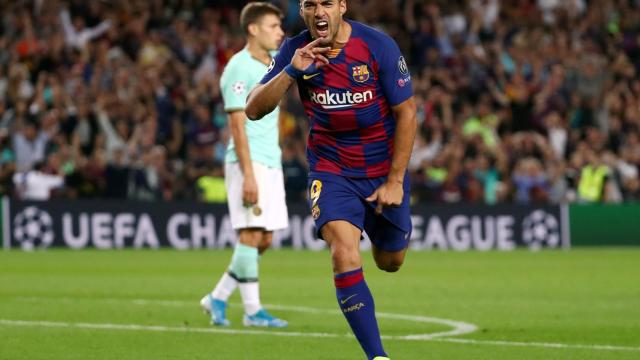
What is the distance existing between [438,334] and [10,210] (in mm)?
13880

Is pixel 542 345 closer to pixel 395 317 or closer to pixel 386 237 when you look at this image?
pixel 386 237

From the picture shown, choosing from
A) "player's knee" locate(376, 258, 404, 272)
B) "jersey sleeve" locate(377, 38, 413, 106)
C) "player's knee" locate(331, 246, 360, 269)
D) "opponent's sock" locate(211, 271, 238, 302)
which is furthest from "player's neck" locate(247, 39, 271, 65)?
"player's knee" locate(331, 246, 360, 269)

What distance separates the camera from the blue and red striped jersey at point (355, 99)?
756cm

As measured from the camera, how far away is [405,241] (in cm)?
803

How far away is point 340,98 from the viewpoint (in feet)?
25.0

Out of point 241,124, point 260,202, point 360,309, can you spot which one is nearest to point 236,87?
point 241,124

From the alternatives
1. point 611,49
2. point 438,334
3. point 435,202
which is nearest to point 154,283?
point 438,334

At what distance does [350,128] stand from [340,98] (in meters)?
0.22

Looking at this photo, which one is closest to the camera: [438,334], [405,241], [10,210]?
[405,241]

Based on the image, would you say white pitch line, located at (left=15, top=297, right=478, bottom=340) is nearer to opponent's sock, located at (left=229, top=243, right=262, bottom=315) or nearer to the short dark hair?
opponent's sock, located at (left=229, top=243, right=262, bottom=315)

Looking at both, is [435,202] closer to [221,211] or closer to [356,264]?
[221,211]

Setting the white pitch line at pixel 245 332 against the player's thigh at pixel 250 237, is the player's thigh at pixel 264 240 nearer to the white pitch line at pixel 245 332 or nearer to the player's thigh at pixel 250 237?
the player's thigh at pixel 250 237

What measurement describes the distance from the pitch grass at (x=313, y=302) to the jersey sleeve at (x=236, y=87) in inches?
68.6

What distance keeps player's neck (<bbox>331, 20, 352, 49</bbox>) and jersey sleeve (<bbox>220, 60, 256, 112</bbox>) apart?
290 cm
